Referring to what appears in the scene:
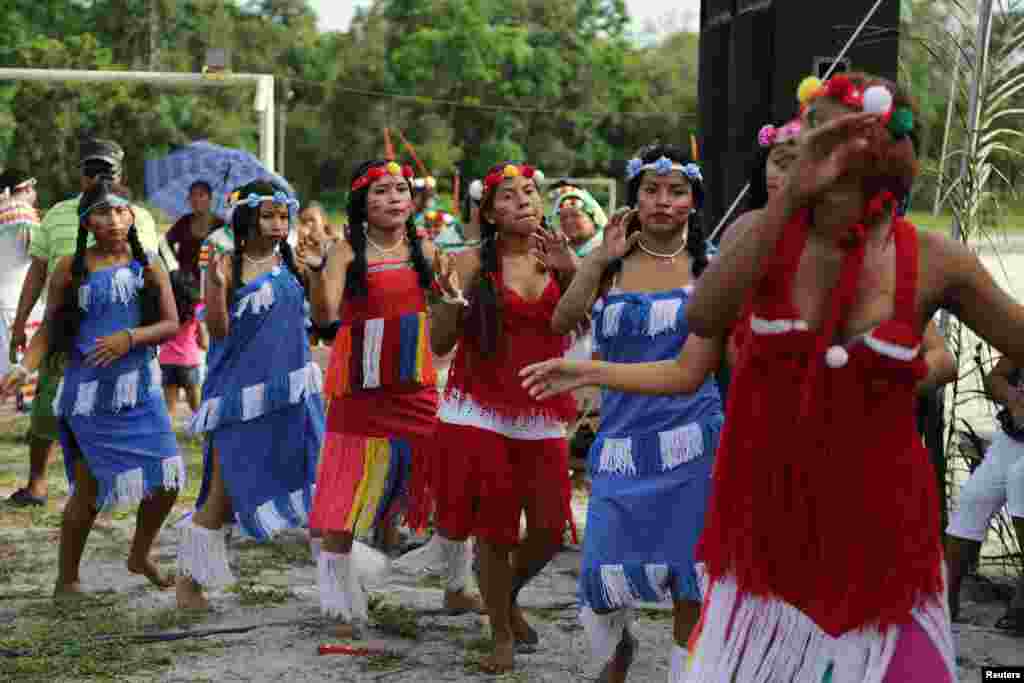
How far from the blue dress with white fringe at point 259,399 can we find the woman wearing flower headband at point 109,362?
249mm

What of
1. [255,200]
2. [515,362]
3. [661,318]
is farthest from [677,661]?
[255,200]

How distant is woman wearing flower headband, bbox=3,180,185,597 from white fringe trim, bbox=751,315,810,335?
3.83 metres

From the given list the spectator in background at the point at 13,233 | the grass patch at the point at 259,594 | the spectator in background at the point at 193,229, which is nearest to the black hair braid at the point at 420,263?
the grass patch at the point at 259,594

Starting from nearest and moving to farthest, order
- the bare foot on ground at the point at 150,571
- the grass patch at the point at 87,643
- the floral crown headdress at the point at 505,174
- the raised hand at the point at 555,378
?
the raised hand at the point at 555,378, the grass patch at the point at 87,643, the floral crown headdress at the point at 505,174, the bare foot on ground at the point at 150,571

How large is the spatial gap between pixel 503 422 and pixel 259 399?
128 centimetres

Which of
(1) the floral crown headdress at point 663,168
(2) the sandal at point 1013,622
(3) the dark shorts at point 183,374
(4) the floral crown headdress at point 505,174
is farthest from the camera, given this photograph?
(3) the dark shorts at point 183,374

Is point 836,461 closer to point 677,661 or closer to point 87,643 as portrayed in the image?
point 677,661

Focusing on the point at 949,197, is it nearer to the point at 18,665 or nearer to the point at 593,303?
the point at 593,303

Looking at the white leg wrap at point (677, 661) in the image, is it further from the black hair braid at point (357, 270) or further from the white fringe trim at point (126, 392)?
the white fringe trim at point (126, 392)

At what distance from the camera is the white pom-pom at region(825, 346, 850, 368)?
2.81m

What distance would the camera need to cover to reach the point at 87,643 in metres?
5.64

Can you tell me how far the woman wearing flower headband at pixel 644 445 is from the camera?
463 cm

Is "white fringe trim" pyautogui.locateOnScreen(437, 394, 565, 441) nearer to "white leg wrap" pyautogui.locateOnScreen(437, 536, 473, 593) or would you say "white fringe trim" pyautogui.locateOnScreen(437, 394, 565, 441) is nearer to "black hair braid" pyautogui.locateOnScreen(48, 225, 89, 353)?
"white leg wrap" pyautogui.locateOnScreen(437, 536, 473, 593)

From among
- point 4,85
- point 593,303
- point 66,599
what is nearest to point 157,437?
point 66,599
